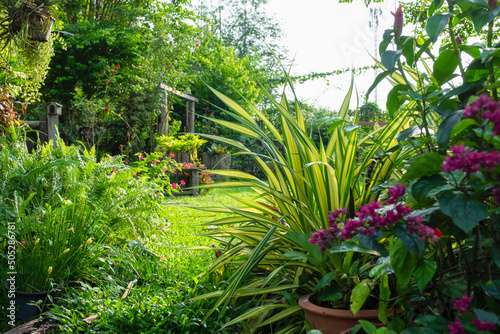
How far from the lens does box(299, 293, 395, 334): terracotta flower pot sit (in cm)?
105

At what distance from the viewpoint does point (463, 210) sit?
0.56 metres

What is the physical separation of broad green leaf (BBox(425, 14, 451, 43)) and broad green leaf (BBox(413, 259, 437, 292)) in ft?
1.48

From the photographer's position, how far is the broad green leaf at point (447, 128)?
0.69 m

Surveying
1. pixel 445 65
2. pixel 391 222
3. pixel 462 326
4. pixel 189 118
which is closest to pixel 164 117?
pixel 189 118

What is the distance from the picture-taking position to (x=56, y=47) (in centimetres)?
934

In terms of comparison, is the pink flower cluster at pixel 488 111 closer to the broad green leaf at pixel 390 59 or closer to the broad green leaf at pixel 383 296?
the broad green leaf at pixel 390 59

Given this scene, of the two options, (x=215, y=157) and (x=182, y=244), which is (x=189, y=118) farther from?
(x=182, y=244)

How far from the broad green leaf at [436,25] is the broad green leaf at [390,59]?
0.28 feet

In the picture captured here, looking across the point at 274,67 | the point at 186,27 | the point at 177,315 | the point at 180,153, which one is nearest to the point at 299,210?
the point at 177,315

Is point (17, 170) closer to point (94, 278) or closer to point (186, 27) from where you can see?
point (94, 278)

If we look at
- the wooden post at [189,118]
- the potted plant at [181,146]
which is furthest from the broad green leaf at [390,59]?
the wooden post at [189,118]

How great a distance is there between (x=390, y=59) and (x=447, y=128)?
0.22 metres

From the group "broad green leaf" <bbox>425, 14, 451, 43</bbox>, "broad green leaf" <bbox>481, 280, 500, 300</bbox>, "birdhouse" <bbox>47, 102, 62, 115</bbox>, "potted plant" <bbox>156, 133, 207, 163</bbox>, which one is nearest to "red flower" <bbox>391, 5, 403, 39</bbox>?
"broad green leaf" <bbox>425, 14, 451, 43</bbox>

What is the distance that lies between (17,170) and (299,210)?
5.38ft
